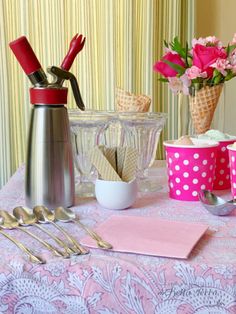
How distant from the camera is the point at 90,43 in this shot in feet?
7.30

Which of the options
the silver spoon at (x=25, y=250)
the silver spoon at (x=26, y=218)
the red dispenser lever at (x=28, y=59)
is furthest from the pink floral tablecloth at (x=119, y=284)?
the red dispenser lever at (x=28, y=59)

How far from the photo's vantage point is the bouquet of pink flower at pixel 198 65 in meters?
1.19

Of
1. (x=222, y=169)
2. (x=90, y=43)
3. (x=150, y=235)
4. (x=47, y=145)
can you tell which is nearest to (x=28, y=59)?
(x=47, y=145)

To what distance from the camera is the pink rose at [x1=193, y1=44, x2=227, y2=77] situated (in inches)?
46.8

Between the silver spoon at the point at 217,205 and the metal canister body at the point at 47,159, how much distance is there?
27 centimetres

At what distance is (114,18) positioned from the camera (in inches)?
87.0

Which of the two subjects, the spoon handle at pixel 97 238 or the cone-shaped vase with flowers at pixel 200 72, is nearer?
the spoon handle at pixel 97 238

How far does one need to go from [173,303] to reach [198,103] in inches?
28.1

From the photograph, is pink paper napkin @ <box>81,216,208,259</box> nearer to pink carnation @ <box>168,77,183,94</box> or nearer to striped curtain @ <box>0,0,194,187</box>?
pink carnation @ <box>168,77,183,94</box>

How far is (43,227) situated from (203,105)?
61 cm

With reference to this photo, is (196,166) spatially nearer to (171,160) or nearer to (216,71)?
(171,160)

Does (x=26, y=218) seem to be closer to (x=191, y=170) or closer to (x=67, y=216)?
(x=67, y=216)

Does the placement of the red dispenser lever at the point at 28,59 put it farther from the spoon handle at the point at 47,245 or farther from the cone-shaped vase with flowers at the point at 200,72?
the cone-shaped vase with flowers at the point at 200,72

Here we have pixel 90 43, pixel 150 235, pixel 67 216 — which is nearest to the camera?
pixel 150 235
